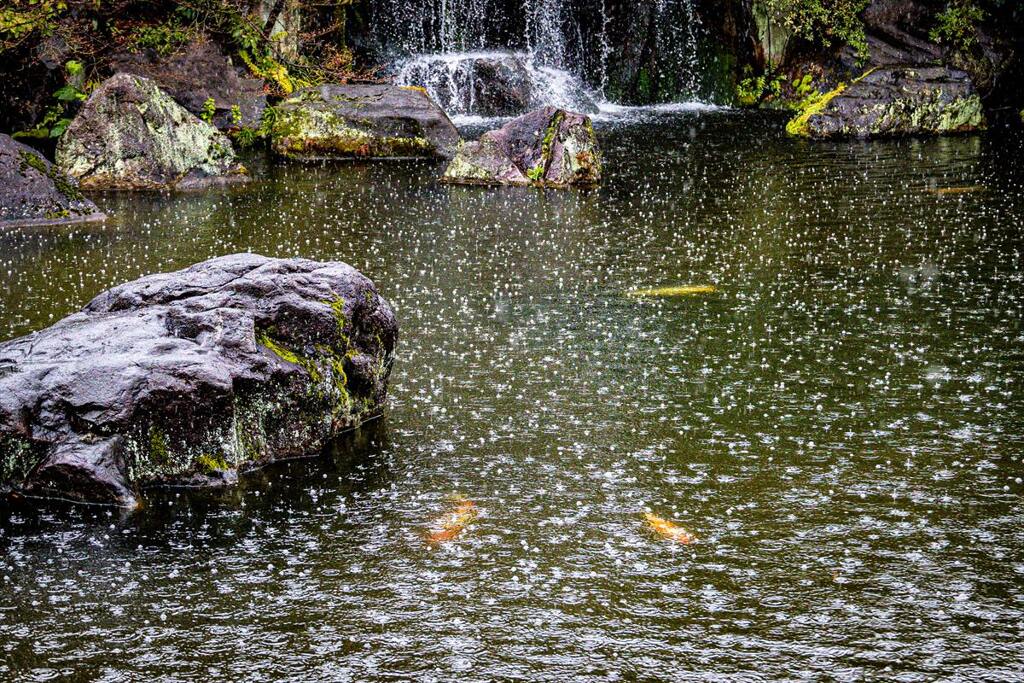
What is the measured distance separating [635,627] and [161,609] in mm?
2740

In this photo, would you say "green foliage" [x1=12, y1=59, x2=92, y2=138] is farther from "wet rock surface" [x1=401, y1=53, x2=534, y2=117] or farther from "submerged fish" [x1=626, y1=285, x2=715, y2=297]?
"submerged fish" [x1=626, y1=285, x2=715, y2=297]

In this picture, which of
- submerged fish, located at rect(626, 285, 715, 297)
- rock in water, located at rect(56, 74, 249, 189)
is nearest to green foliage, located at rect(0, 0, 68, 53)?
rock in water, located at rect(56, 74, 249, 189)

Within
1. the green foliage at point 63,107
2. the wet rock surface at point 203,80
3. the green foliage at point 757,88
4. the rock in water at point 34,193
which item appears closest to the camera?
the rock in water at point 34,193

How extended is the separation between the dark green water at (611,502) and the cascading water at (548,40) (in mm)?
19563

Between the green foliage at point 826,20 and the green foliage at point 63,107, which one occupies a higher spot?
the green foliage at point 826,20

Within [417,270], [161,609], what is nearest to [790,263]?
[417,270]

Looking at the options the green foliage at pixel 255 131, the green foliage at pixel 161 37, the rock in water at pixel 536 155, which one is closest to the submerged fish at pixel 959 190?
the rock in water at pixel 536 155

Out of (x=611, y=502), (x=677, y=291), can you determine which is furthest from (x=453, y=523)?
(x=677, y=291)

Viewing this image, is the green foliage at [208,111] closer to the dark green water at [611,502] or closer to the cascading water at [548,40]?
the cascading water at [548,40]

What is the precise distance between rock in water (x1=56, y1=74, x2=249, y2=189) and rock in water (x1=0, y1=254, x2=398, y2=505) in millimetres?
14178

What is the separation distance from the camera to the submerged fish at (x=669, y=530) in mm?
6762

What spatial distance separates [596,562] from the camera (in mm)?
6492

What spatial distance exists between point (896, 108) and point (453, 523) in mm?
24212

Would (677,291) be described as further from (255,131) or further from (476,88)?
(476,88)
